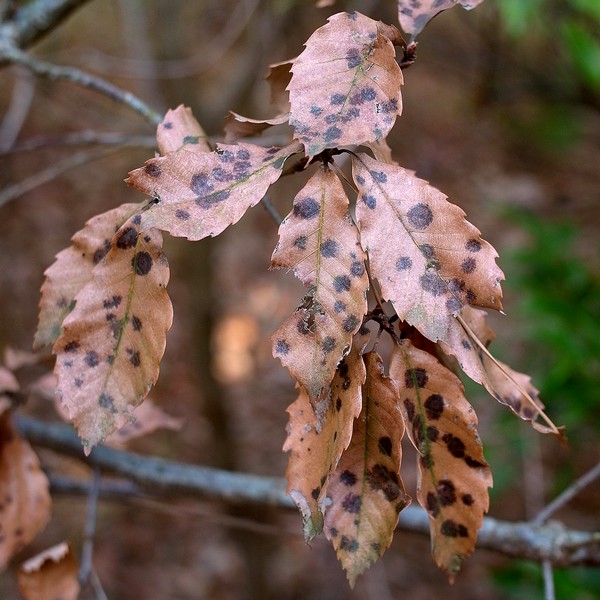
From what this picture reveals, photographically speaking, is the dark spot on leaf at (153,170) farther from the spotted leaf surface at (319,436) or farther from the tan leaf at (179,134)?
the spotted leaf surface at (319,436)

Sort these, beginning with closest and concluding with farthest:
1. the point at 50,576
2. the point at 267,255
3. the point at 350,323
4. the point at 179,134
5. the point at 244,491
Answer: the point at 350,323
the point at 179,134
the point at 50,576
the point at 244,491
the point at 267,255

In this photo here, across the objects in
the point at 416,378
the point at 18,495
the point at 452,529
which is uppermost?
the point at 416,378

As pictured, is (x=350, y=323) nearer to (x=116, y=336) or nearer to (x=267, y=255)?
(x=116, y=336)

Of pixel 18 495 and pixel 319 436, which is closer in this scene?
pixel 319 436

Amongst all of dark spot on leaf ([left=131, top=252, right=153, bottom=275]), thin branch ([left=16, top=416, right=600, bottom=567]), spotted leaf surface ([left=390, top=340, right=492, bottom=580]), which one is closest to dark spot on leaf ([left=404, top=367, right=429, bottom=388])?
spotted leaf surface ([left=390, top=340, right=492, bottom=580])

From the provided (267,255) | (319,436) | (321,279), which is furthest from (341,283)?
(267,255)

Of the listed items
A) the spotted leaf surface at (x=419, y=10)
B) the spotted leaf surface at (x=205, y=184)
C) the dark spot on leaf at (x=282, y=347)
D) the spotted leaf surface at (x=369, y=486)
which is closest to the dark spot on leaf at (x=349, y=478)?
the spotted leaf surface at (x=369, y=486)
